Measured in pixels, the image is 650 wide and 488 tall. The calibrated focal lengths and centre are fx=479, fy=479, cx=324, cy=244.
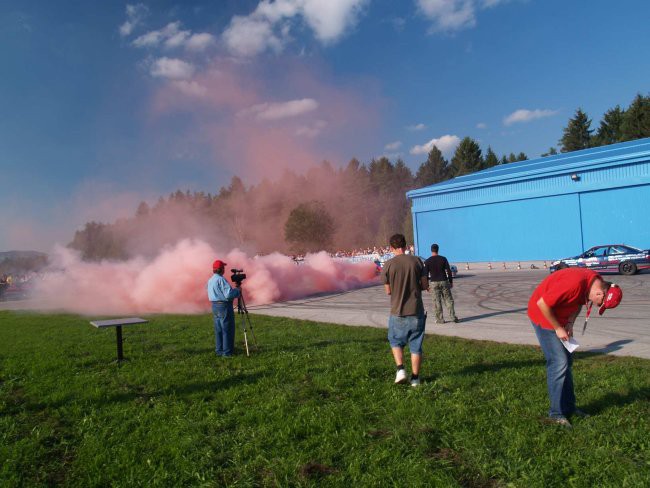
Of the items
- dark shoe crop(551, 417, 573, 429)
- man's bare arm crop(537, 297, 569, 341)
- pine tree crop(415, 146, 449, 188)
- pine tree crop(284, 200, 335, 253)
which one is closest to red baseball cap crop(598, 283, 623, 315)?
man's bare arm crop(537, 297, 569, 341)

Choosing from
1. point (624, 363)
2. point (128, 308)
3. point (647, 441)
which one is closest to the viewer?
point (647, 441)

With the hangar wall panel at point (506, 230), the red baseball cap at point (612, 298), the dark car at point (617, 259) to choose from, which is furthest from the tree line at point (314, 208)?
the red baseball cap at point (612, 298)

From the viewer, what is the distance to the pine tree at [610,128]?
187 ft

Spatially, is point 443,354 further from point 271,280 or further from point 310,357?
point 271,280

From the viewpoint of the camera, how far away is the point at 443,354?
24.3 ft

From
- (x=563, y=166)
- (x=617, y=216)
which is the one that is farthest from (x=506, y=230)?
(x=617, y=216)

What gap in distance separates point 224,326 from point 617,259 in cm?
1858

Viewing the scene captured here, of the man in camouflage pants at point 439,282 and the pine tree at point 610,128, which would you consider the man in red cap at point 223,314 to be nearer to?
the man in camouflage pants at point 439,282

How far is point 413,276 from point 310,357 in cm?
265

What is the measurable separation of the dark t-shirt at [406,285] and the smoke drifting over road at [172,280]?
11.7 m

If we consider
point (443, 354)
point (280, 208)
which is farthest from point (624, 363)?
point (280, 208)

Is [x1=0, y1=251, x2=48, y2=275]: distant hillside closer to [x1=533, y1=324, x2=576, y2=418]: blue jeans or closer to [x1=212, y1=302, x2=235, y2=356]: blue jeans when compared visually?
[x1=212, y1=302, x2=235, y2=356]: blue jeans

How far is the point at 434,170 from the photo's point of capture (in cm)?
8050

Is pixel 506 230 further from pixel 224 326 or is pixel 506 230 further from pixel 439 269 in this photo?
pixel 224 326
